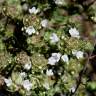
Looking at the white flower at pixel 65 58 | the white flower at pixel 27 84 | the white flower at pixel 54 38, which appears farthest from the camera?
the white flower at pixel 54 38

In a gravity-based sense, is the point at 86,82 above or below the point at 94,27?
below

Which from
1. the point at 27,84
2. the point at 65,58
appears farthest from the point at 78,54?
the point at 27,84

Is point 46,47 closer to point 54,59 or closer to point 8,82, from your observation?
point 54,59

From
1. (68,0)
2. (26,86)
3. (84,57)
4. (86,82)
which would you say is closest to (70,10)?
(68,0)

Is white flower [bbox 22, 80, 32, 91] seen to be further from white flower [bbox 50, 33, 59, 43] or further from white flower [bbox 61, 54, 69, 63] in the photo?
white flower [bbox 50, 33, 59, 43]

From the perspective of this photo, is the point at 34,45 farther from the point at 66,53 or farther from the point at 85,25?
the point at 85,25

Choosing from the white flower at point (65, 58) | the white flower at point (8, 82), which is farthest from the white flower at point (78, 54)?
the white flower at point (8, 82)

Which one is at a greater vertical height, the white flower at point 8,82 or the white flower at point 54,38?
the white flower at point 54,38

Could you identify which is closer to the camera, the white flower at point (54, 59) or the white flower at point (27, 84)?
the white flower at point (27, 84)

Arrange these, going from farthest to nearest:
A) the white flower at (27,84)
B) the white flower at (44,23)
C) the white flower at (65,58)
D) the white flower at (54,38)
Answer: the white flower at (44,23) → the white flower at (54,38) → the white flower at (65,58) → the white flower at (27,84)

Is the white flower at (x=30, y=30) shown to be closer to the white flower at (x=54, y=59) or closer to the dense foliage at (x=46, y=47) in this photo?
the dense foliage at (x=46, y=47)

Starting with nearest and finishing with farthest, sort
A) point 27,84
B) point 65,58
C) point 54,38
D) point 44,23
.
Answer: point 27,84
point 65,58
point 54,38
point 44,23
